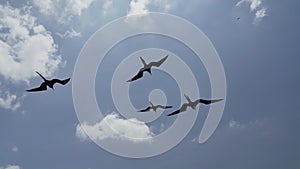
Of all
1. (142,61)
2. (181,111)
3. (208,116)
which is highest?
(142,61)

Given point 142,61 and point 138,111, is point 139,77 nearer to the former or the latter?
point 142,61

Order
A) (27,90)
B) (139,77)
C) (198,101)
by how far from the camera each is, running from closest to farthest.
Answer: (27,90)
(139,77)
(198,101)

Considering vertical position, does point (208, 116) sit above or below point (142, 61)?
below

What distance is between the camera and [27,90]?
6988 cm

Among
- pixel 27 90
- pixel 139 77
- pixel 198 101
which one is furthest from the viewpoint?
pixel 198 101

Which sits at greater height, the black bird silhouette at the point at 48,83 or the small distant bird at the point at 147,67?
the black bird silhouette at the point at 48,83

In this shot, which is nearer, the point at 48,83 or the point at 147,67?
the point at 48,83

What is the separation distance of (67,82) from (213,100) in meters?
26.7

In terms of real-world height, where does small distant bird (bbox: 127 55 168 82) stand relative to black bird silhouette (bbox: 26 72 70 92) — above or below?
below

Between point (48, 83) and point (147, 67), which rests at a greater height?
point (48, 83)

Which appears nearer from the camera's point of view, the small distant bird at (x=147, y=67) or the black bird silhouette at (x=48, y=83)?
the black bird silhouette at (x=48, y=83)

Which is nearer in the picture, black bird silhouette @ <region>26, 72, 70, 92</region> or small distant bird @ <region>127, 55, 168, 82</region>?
black bird silhouette @ <region>26, 72, 70, 92</region>

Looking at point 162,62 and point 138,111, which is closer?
point 162,62

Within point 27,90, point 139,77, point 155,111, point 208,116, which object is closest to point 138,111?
point 155,111
